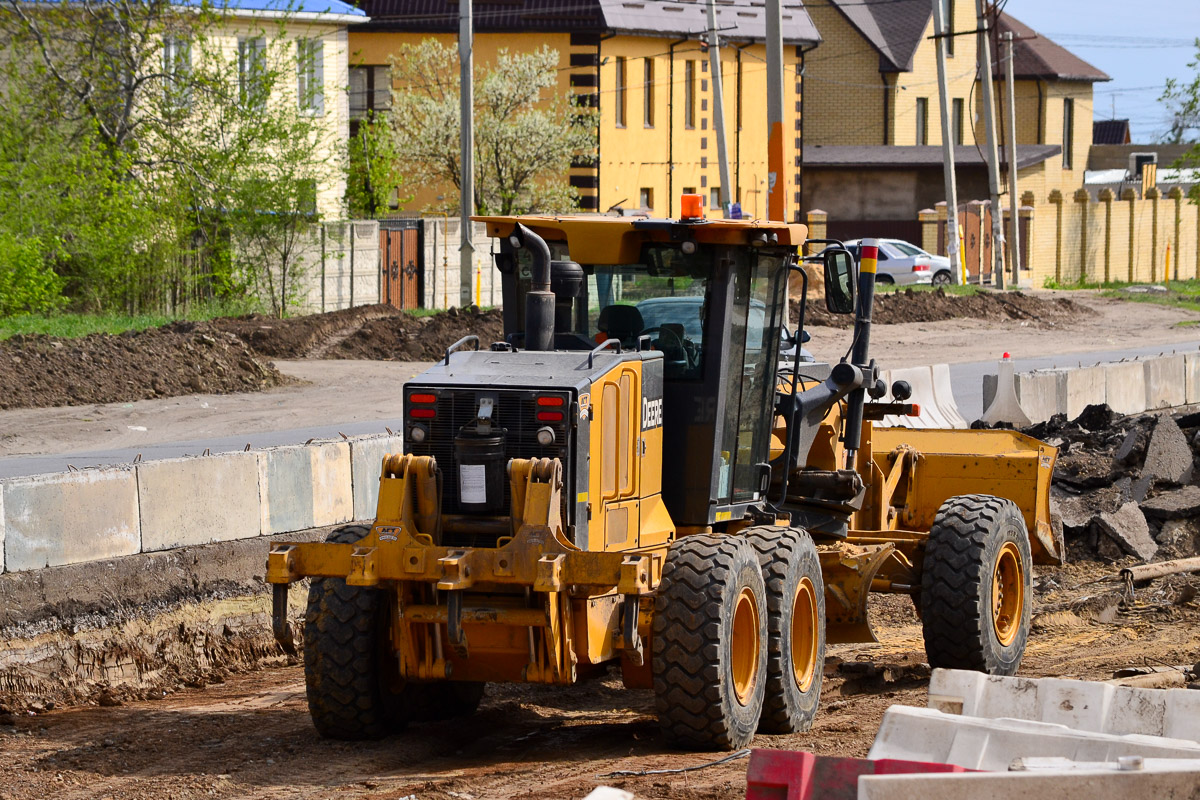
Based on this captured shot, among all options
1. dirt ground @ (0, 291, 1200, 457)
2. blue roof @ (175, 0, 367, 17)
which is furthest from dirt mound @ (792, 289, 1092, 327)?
blue roof @ (175, 0, 367, 17)

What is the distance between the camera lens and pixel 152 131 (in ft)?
101

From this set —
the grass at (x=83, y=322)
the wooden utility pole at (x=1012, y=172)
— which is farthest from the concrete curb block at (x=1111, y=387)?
the wooden utility pole at (x=1012, y=172)

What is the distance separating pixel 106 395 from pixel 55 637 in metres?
11.3

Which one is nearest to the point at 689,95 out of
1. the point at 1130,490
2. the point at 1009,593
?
the point at 1130,490

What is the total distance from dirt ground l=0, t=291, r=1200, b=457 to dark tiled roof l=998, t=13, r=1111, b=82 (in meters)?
30.2

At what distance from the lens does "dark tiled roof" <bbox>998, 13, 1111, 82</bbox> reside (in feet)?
217

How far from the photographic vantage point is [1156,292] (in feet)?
158

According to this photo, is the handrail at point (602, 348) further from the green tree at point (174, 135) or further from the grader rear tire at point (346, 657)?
the green tree at point (174, 135)

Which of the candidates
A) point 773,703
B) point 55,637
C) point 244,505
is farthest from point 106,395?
point 773,703

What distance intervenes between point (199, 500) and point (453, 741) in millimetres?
3728

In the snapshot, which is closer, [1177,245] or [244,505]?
[244,505]

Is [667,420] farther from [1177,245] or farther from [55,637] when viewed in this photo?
[1177,245]

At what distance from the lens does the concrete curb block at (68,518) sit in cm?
992

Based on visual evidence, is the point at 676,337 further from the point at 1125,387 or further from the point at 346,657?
the point at 1125,387
